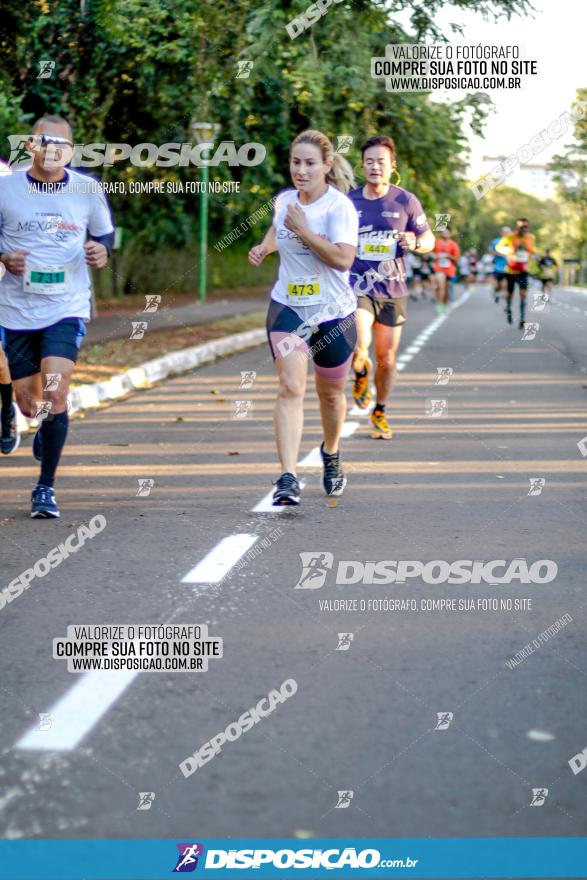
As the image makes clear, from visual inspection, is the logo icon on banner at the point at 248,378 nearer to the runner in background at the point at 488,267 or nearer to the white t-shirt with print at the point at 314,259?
the white t-shirt with print at the point at 314,259

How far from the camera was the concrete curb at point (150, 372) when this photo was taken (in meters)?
13.9

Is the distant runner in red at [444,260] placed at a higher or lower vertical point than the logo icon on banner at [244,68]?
lower

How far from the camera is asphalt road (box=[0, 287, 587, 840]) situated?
3.75 metres

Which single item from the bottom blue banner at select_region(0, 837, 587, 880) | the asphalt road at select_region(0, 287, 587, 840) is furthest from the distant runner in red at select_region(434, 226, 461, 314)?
the bottom blue banner at select_region(0, 837, 587, 880)

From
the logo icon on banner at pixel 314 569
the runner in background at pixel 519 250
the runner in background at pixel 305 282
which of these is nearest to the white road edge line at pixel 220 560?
the logo icon on banner at pixel 314 569

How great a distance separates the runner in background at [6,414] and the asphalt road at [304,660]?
407mm

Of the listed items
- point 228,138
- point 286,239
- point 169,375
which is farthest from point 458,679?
point 228,138

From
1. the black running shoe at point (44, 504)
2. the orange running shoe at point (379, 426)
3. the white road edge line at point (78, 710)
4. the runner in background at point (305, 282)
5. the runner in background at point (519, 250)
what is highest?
the runner in background at point (305, 282)

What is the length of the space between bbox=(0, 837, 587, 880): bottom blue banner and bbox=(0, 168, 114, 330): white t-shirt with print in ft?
15.6

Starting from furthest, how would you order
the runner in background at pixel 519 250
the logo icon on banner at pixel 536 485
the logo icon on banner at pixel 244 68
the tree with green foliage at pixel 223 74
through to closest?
the runner in background at pixel 519 250 < the tree with green foliage at pixel 223 74 < the logo icon on banner at pixel 244 68 < the logo icon on banner at pixel 536 485

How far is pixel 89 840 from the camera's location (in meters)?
3.50

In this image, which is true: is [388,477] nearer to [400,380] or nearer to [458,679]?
[458,679]

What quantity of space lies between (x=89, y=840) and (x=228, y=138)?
24729 millimetres

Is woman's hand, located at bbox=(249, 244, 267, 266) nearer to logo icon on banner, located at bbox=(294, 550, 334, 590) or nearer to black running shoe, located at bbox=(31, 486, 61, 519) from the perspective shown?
black running shoe, located at bbox=(31, 486, 61, 519)
